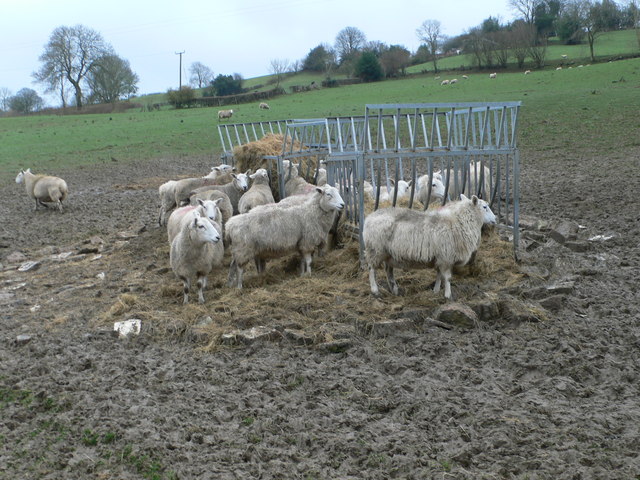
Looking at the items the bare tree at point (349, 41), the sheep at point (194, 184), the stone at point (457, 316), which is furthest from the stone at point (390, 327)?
the bare tree at point (349, 41)

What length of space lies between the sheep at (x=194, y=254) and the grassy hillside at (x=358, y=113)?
1502 cm

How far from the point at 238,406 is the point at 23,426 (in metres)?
1.75

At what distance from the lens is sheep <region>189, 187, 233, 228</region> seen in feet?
37.4

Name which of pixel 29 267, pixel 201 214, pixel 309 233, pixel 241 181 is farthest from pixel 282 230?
pixel 29 267

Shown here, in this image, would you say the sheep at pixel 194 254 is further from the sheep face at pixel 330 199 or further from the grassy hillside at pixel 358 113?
the grassy hillside at pixel 358 113

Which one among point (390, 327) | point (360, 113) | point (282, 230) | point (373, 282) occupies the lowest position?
point (390, 327)

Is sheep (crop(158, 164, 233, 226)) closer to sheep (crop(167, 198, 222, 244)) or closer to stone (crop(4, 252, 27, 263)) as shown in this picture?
stone (crop(4, 252, 27, 263))

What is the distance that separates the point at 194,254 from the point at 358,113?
2725 cm

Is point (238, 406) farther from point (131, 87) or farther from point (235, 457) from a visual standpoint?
point (131, 87)

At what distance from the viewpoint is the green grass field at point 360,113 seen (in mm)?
23703

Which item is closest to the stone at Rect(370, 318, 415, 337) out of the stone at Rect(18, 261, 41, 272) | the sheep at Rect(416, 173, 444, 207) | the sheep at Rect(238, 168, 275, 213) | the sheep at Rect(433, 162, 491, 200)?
the sheep at Rect(433, 162, 491, 200)

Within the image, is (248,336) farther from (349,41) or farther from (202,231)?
(349,41)

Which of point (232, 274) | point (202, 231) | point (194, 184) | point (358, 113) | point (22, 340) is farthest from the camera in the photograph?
point (358, 113)

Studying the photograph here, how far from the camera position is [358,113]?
34.8 metres
